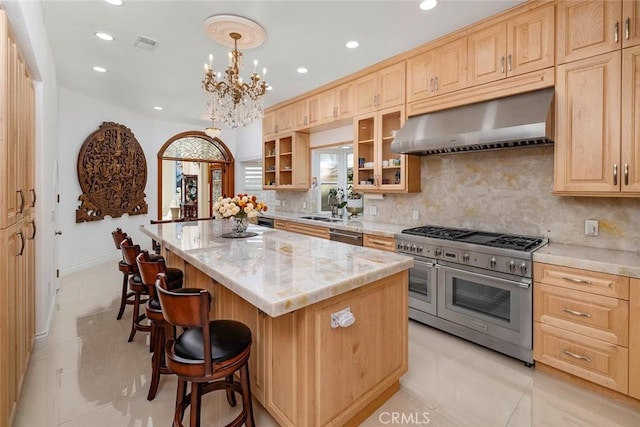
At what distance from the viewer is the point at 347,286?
1599 mm

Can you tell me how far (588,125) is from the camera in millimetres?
2328

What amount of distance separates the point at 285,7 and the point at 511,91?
2.05 meters

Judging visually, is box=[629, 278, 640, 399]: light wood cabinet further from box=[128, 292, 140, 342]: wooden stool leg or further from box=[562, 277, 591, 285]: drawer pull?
box=[128, 292, 140, 342]: wooden stool leg

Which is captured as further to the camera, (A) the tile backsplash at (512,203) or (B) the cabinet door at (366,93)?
(B) the cabinet door at (366,93)

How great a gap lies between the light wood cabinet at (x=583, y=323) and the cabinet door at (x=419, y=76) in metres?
2.04

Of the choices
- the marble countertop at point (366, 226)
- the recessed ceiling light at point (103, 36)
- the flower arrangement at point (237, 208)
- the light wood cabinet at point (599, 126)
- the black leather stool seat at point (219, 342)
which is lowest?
the black leather stool seat at point (219, 342)

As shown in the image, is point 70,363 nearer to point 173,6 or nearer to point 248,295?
point 248,295

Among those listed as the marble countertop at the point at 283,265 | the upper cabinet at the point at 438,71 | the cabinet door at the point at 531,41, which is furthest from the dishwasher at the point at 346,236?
the cabinet door at the point at 531,41

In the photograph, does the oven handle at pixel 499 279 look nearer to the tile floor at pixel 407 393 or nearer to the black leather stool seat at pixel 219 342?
the tile floor at pixel 407 393

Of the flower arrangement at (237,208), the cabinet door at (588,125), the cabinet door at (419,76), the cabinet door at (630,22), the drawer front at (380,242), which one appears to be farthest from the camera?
the drawer front at (380,242)

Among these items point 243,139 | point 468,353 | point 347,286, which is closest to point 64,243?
point 243,139

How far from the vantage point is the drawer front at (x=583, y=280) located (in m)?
2.02

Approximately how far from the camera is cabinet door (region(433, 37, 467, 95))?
3006mm

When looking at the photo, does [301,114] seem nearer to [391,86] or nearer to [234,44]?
[391,86]
